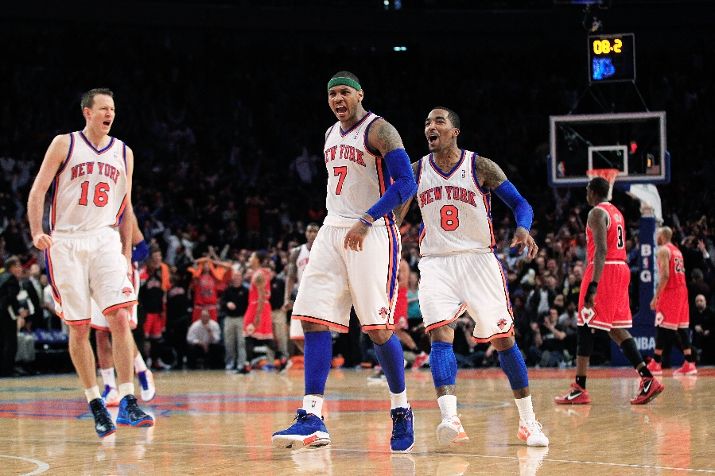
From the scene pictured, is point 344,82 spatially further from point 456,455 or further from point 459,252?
point 456,455

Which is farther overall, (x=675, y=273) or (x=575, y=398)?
(x=675, y=273)

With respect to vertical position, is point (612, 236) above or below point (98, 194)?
below

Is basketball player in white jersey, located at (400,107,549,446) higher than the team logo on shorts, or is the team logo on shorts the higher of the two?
basketball player in white jersey, located at (400,107,549,446)

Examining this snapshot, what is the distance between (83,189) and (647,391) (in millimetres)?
5396

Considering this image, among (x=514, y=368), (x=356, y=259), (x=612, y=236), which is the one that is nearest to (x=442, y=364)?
(x=514, y=368)

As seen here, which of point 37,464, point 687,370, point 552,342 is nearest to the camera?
point 37,464

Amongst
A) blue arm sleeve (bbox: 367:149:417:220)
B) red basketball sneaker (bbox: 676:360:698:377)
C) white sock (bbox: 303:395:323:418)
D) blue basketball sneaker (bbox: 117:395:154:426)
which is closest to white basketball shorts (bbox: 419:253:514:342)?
blue arm sleeve (bbox: 367:149:417:220)

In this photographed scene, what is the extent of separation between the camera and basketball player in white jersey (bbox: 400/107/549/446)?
24.1 feet

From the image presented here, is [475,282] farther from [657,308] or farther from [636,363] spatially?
[657,308]

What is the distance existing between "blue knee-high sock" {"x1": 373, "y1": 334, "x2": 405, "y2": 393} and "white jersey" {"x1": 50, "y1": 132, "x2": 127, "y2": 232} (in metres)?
2.42

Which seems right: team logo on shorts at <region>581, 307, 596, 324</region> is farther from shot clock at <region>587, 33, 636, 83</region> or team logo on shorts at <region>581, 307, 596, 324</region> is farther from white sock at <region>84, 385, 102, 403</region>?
shot clock at <region>587, 33, 636, 83</region>

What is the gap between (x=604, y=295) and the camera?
10.9 metres

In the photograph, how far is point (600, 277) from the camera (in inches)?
419

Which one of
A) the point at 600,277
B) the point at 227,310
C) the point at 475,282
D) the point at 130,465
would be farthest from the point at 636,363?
the point at 227,310
